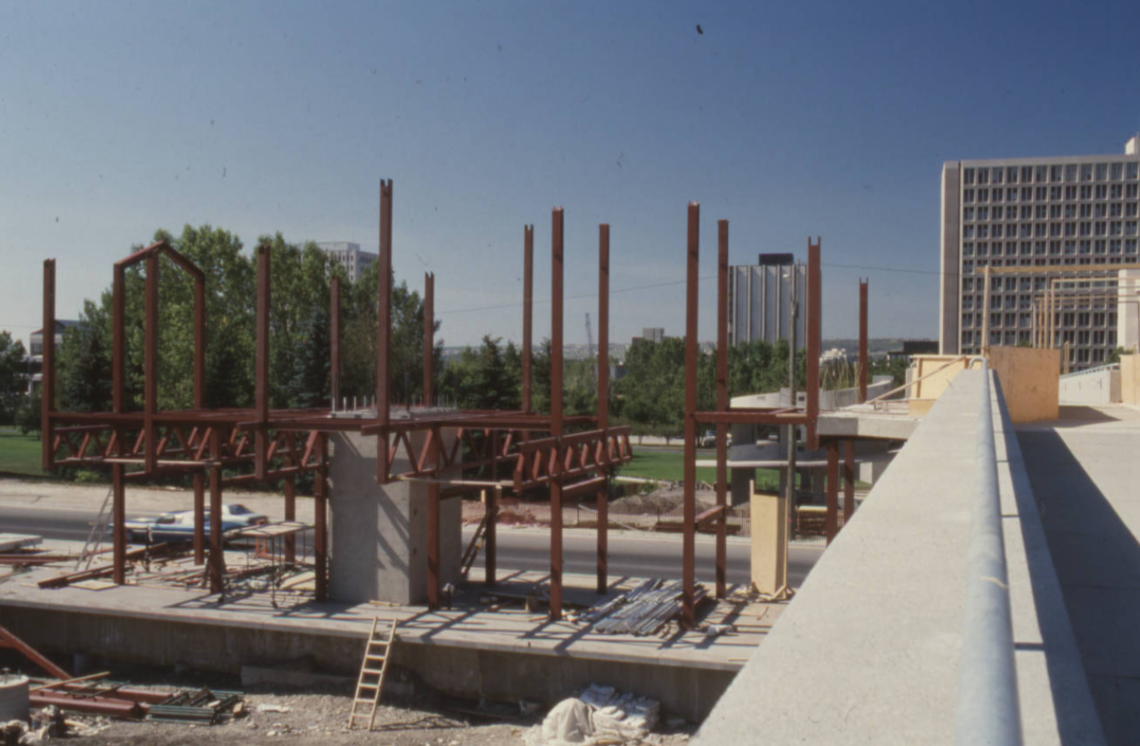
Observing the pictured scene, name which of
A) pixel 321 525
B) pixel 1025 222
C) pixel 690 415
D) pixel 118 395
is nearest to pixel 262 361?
pixel 321 525

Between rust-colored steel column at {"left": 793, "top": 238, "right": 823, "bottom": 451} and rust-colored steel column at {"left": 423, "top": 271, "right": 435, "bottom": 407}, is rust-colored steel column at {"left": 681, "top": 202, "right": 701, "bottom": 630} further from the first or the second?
rust-colored steel column at {"left": 423, "top": 271, "right": 435, "bottom": 407}

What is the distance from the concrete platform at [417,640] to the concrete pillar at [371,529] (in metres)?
0.52

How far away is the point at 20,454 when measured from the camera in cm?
6312

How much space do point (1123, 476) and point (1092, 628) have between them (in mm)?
6814

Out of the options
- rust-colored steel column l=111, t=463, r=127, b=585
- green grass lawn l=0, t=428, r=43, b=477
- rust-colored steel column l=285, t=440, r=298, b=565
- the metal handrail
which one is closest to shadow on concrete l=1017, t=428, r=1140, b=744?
the metal handrail

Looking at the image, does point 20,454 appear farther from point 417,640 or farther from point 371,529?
point 417,640

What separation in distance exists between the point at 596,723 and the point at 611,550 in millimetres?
14513

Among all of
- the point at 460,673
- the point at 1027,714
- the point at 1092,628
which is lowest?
the point at 460,673

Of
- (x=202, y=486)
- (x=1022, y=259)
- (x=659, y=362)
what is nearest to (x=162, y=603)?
(x=202, y=486)

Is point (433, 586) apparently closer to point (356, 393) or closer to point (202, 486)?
point (202, 486)

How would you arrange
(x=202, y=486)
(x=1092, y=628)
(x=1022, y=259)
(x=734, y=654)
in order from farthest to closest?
(x=1022, y=259)
(x=202, y=486)
(x=734, y=654)
(x=1092, y=628)

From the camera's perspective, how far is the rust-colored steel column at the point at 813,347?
17.4 m

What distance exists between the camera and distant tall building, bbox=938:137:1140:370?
125938 millimetres

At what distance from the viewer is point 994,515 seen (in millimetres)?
2010
